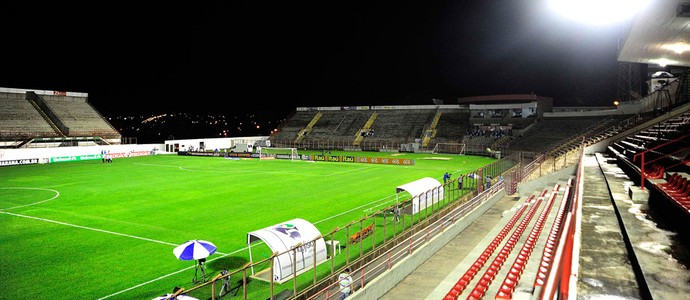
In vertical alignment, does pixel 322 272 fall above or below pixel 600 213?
below

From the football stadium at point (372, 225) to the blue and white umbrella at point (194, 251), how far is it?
1.6 inches

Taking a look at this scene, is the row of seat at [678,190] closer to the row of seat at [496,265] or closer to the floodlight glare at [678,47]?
the row of seat at [496,265]

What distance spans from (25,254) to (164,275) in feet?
21.7

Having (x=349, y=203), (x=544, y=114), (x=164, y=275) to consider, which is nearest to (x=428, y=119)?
(x=544, y=114)

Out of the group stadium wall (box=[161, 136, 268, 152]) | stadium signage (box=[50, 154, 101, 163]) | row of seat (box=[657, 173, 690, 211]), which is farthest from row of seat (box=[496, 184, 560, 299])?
stadium wall (box=[161, 136, 268, 152])

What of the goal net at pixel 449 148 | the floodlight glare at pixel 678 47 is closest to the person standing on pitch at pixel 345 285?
the floodlight glare at pixel 678 47

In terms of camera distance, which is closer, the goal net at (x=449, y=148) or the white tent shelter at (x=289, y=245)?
the white tent shelter at (x=289, y=245)

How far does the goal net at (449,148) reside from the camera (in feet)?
204

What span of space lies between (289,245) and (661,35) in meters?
12.2

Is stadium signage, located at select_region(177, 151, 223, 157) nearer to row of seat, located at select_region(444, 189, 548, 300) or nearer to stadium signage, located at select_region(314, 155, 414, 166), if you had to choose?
stadium signage, located at select_region(314, 155, 414, 166)

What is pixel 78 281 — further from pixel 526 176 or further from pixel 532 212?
pixel 526 176

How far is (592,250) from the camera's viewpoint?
6406 millimetres

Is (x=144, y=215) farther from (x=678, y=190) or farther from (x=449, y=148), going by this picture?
(x=449, y=148)

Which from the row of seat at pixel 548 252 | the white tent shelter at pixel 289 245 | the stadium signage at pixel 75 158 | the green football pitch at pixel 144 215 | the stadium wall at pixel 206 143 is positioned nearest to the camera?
the row of seat at pixel 548 252
